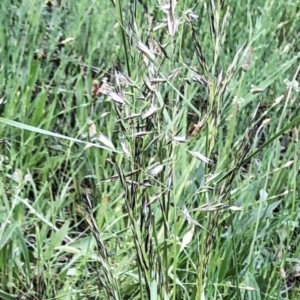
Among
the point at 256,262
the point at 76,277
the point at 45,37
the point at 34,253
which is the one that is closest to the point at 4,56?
the point at 45,37

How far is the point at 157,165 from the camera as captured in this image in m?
0.83

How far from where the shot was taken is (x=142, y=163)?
34.0 inches

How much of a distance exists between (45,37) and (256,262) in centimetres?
102

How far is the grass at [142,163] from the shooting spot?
0.83 meters

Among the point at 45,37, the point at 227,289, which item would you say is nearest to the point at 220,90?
the point at 227,289

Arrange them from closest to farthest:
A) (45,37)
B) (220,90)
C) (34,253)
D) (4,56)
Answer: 1. (220,90)
2. (34,253)
3. (4,56)
4. (45,37)

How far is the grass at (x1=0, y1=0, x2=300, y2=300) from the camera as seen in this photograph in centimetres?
83

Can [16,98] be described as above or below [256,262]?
above

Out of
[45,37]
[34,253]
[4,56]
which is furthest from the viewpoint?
[45,37]

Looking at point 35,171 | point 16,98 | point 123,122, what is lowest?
point 35,171

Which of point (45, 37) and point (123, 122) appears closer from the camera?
point (123, 122)

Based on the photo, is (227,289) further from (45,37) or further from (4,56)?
(45,37)

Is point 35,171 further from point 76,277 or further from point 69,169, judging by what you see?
point 76,277

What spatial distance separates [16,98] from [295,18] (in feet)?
3.32
